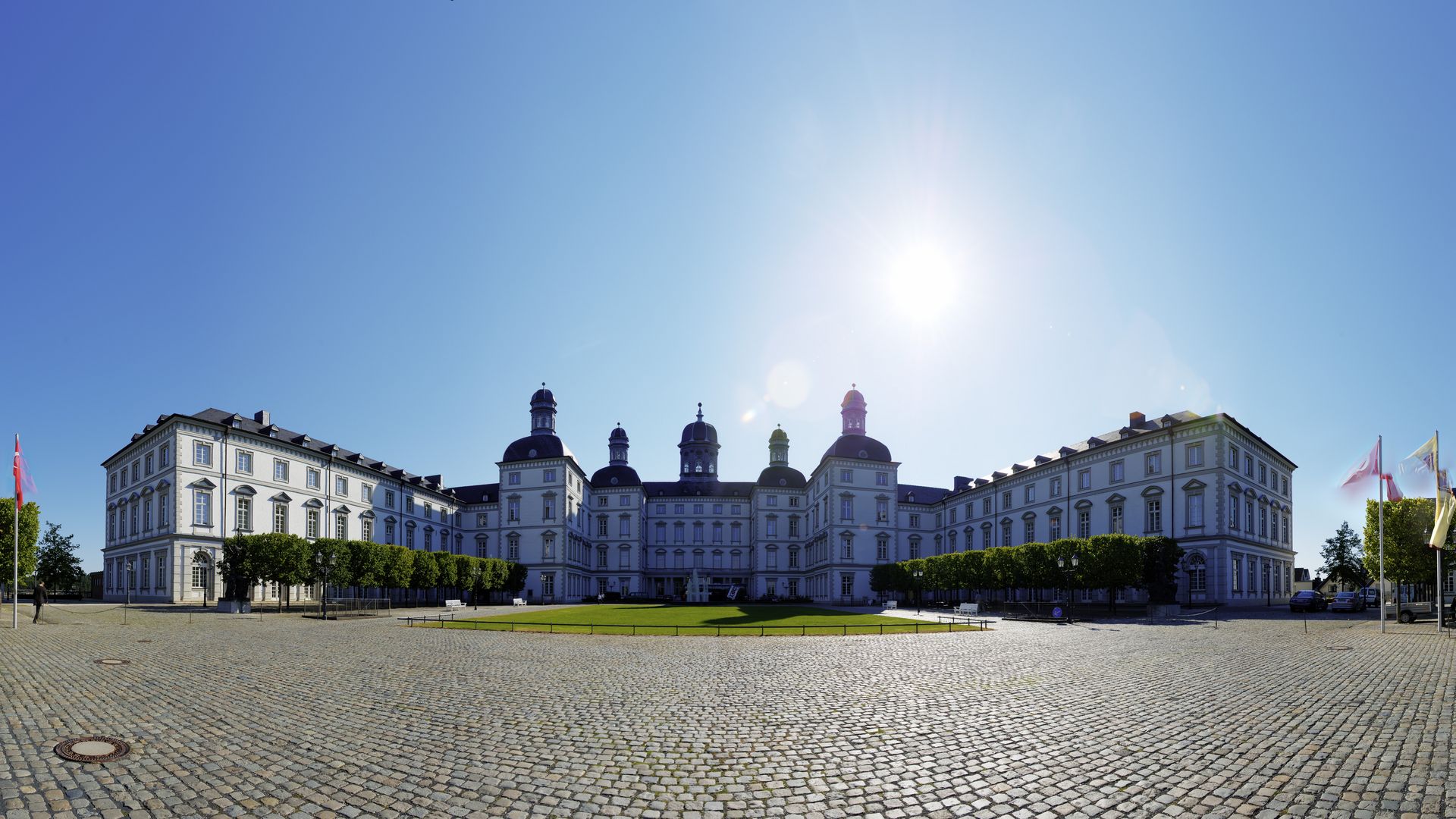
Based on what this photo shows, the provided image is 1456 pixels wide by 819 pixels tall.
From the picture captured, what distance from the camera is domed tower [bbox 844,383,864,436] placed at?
89562mm

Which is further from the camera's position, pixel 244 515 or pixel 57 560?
pixel 57 560

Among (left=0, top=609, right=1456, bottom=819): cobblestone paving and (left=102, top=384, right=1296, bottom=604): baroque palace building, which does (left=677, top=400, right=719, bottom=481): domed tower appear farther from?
(left=0, top=609, right=1456, bottom=819): cobblestone paving

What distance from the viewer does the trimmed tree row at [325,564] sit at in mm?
46500

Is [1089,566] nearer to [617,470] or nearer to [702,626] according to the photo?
[702,626]

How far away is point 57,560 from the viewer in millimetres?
92812

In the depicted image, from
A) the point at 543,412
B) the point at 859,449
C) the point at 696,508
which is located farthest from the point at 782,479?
the point at 543,412

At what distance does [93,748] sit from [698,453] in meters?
100

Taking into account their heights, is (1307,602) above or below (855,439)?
below

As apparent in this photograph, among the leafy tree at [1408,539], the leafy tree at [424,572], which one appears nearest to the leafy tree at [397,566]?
the leafy tree at [424,572]

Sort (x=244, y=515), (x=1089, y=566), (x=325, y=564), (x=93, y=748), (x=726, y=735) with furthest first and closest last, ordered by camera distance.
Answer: (x=244, y=515) < (x=325, y=564) < (x=1089, y=566) < (x=726, y=735) < (x=93, y=748)

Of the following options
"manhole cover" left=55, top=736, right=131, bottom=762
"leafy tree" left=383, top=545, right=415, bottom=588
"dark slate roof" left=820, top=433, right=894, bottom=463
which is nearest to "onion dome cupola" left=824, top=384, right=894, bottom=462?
"dark slate roof" left=820, top=433, right=894, bottom=463

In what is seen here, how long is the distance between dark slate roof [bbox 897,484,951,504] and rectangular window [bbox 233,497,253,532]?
67.3 metres

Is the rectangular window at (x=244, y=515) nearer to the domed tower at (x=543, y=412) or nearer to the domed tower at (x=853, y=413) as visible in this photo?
the domed tower at (x=543, y=412)

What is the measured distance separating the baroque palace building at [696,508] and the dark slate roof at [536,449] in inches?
9.8
